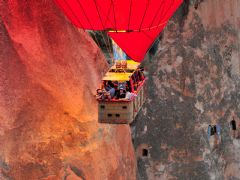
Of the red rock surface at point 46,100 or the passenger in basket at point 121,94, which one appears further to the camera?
the red rock surface at point 46,100

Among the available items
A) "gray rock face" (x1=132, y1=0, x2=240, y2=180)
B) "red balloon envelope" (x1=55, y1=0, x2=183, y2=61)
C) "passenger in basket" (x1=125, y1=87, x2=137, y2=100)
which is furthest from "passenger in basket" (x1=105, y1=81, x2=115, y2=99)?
"gray rock face" (x1=132, y1=0, x2=240, y2=180)

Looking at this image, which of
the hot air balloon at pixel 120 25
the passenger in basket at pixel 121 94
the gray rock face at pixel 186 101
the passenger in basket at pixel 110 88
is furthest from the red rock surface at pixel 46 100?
the gray rock face at pixel 186 101

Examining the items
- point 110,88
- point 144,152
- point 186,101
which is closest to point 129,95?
point 110,88

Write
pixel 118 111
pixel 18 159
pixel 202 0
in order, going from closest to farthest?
1. pixel 118 111
2. pixel 18 159
3. pixel 202 0

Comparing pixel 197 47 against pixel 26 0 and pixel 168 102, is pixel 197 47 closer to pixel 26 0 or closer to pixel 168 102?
pixel 168 102

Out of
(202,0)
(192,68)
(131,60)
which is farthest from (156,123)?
(131,60)

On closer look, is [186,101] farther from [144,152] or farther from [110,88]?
[110,88]

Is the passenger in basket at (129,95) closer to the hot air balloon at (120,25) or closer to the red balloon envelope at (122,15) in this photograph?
the hot air balloon at (120,25)
